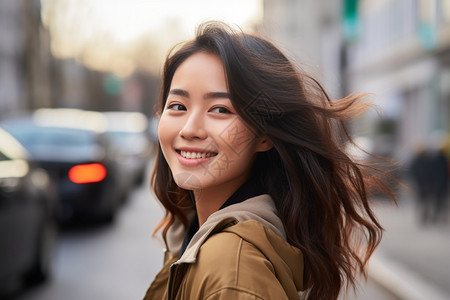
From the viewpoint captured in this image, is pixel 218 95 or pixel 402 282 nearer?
pixel 218 95

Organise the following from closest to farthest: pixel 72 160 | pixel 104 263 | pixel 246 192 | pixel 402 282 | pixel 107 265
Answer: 1. pixel 246 192
2. pixel 402 282
3. pixel 107 265
4. pixel 104 263
5. pixel 72 160

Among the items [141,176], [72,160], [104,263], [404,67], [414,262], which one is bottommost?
[141,176]

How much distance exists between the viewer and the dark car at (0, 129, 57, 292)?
511cm

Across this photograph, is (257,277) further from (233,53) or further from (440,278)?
(440,278)

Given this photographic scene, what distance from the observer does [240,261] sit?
1.35m

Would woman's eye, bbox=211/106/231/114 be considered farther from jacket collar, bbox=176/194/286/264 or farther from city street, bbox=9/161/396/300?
city street, bbox=9/161/396/300

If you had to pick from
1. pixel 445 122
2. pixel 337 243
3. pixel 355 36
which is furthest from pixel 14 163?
pixel 445 122

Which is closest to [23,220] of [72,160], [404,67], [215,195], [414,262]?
[72,160]

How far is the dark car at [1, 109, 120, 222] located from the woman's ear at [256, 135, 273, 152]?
307 inches

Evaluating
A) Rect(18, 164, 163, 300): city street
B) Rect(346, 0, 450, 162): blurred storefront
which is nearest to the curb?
Rect(18, 164, 163, 300): city street

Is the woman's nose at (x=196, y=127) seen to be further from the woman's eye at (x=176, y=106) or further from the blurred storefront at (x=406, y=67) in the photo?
the blurred storefront at (x=406, y=67)

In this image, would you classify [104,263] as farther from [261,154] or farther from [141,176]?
[141,176]

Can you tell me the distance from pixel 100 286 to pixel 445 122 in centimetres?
1713

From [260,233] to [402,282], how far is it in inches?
224
